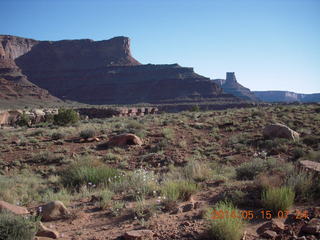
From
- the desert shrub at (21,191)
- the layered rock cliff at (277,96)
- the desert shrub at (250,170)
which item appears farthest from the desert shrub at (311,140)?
the layered rock cliff at (277,96)

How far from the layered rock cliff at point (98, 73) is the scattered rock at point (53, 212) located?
8278cm

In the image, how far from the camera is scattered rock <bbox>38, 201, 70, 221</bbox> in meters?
4.50

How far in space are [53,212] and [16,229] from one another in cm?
113

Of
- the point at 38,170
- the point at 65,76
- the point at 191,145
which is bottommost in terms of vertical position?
the point at 38,170

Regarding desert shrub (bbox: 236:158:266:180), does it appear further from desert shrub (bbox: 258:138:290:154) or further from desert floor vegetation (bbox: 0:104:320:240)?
desert shrub (bbox: 258:138:290:154)

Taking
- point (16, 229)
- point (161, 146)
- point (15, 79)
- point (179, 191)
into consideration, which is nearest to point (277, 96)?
point (15, 79)

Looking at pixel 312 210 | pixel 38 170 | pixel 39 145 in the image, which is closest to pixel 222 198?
pixel 312 210

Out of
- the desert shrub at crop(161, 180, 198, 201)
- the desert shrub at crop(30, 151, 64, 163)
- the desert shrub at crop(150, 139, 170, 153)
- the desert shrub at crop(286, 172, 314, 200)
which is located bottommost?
the desert shrub at crop(30, 151, 64, 163)

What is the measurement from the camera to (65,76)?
11556 cm

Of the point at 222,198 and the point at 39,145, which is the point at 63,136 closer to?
the point at 39,145

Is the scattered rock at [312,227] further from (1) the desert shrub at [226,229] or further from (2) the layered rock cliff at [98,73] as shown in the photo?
(2) the layered rock cliff at [98,73]

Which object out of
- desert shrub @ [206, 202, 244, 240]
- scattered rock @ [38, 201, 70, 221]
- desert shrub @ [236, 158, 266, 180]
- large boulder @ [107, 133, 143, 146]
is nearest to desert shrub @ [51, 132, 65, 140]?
large boulder @ [107, 133, 143, 146]

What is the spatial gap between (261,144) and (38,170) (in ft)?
33.6

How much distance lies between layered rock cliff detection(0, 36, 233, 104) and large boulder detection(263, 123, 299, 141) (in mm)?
72145
